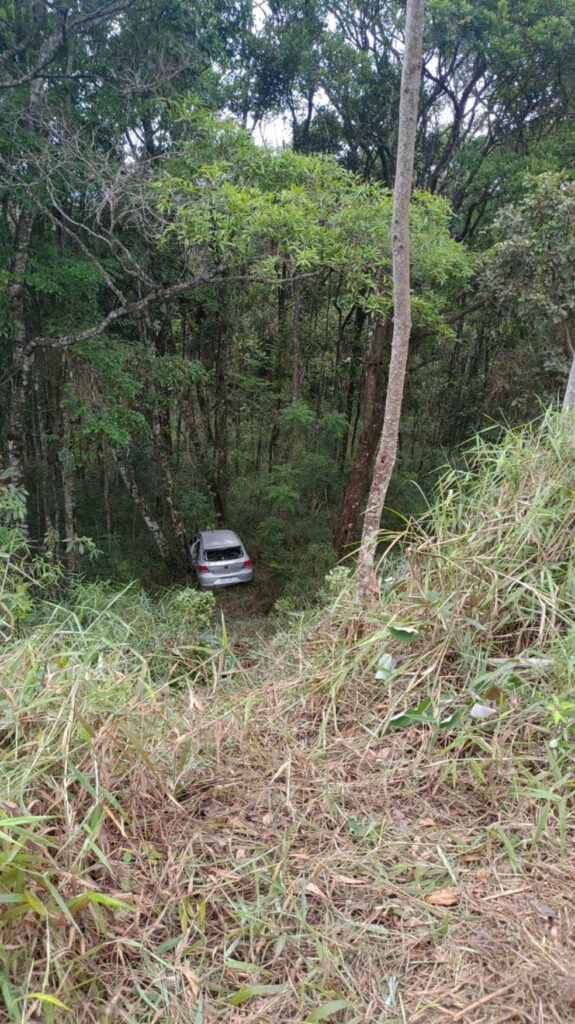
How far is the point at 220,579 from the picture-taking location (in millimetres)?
8398

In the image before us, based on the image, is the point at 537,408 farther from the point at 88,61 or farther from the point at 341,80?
the point at 88,61

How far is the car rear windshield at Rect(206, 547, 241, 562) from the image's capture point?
8438 mm

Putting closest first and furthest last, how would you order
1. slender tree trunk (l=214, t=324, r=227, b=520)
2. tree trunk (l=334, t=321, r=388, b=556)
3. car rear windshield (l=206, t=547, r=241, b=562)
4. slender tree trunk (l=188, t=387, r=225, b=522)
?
tree trunk (l=334, t=321, r=388, b=556) < car rear windshield (l=206, t=547, r=241, b=562) < slender tree trunk (l=188, t=387, r=225, b=522) < slender tree trunk (l=214, t=324, r=227, b=520)

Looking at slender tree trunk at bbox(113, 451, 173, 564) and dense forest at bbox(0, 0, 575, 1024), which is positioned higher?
dense forest at bbox(0, 0, 575, 1024)

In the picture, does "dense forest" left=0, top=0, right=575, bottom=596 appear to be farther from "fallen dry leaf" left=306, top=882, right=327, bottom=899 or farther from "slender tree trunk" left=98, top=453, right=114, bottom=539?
"fallen dry leaf" left=306, top=882, right=327, bottom=899

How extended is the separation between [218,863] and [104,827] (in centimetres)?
34

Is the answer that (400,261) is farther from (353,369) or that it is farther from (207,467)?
(353,369)

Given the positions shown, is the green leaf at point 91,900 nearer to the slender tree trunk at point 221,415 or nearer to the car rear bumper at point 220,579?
the car rear bumper at point 220,579

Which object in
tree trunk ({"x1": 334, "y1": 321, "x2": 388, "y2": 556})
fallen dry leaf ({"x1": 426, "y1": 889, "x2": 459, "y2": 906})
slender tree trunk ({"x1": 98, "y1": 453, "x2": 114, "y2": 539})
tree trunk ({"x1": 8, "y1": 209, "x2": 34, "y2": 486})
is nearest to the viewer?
fallen dry leaf ({"x1": 426, "y1": 889, "x2": 459, "y2": 906})

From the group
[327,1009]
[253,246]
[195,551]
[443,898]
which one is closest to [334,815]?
[443,898]

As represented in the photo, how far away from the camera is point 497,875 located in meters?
1.46

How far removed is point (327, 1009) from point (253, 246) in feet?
20.4

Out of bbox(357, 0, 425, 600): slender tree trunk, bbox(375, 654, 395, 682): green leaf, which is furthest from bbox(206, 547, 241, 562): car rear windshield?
bbox(375, 654, 395, 682): green leaf

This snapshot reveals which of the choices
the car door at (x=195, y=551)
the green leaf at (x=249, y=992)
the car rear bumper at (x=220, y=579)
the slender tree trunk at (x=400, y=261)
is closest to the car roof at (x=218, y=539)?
the car door at (x=195, y=551)
